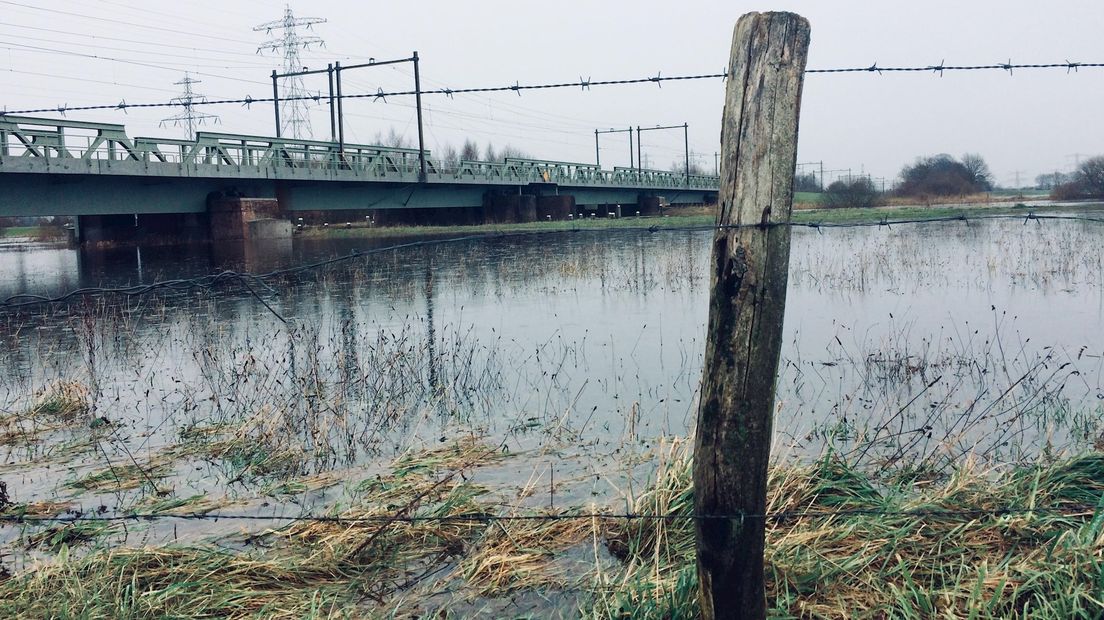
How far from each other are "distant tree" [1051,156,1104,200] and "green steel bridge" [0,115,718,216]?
92.2ft

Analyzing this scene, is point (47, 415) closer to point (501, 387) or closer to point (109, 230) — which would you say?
point (501, 387)

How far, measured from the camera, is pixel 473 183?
153 ft

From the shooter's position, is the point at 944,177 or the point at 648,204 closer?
→ the point at 648,204

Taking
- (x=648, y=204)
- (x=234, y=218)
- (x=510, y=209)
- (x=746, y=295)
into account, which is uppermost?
(x=648, y=204)

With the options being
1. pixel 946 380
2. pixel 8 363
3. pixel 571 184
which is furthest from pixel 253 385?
pixel 571 184

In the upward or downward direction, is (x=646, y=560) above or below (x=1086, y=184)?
below

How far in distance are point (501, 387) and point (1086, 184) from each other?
56432 millimetres

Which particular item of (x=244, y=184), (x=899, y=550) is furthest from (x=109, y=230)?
(x=899, y=550)

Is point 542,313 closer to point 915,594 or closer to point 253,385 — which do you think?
point 253,385

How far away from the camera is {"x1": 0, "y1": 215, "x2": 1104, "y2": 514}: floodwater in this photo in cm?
721

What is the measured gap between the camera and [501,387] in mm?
9414

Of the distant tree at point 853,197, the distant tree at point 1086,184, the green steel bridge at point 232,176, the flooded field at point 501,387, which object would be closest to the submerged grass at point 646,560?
the flooded field at point 501,387

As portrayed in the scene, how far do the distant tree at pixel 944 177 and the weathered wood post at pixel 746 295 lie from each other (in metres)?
72.0

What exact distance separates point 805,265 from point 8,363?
1610cm
